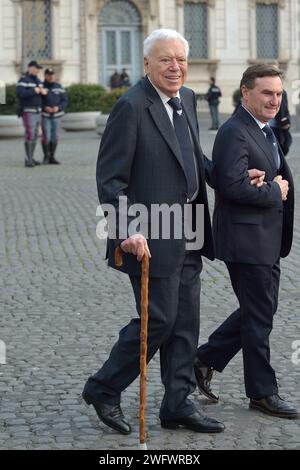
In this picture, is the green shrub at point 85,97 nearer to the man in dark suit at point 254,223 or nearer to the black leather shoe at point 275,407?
the man in dark suit at point 254,223

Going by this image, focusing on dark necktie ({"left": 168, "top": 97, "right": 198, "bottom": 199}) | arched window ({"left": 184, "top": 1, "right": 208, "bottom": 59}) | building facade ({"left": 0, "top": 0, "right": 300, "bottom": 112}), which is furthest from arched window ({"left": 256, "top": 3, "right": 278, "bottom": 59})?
dark necktie ({"left": 168, "top": 97, "right": 198, "bottom": 199})

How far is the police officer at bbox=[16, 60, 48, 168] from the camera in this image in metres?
21.6

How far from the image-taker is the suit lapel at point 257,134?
245 inches

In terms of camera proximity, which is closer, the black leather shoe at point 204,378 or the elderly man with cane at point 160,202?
the elderly man with cane at point 160,202

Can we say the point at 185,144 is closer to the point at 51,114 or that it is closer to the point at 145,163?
the point at 145,163

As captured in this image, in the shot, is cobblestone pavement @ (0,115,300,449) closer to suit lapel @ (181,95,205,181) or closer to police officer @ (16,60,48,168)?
suit lapel @ (181,95,205,181)

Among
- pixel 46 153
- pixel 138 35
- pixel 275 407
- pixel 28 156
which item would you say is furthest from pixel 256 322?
pixel 138 35

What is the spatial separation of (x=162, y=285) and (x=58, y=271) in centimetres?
520

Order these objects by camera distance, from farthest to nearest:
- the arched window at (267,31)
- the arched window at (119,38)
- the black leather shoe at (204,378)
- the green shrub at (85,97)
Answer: the arched window at (267,31) < the arched window at (119,38) < the green shrub at (85,97) < the black leather shoe at (204,378)

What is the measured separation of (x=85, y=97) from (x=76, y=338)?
28.9m

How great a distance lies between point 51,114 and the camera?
73.6 feet

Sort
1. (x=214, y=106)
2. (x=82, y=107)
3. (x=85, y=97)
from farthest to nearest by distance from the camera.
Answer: (x=82, y=107) → (x=85, y=97) → (x=214, y=106)

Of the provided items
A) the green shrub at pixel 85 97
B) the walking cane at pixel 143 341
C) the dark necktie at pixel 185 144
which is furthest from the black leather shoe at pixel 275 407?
the green shrub at pixel 85 97

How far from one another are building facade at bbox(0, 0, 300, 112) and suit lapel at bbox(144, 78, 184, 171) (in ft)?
129
